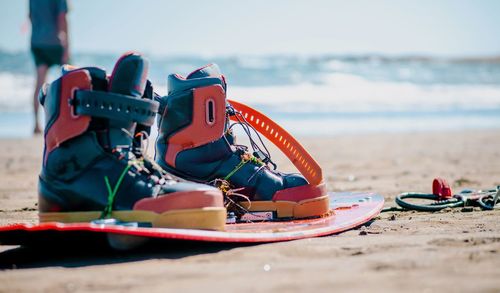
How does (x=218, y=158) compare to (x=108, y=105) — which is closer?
(x=108, y=105)

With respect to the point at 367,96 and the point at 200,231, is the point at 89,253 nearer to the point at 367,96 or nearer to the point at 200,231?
the point at 200,231

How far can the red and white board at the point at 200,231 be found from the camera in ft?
7.14

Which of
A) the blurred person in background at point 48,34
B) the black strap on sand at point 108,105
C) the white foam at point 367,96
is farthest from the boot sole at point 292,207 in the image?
the white foam at point 367,96

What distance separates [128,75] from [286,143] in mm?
943

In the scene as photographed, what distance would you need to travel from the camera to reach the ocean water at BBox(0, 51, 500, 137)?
11102mm

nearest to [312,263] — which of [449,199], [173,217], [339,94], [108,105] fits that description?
[173,217]

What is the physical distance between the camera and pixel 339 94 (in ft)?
54.4

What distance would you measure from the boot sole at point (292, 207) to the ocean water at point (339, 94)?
6.24 metres

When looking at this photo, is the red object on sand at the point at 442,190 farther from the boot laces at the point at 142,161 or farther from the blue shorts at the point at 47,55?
the blue shorts at the point at 47,55

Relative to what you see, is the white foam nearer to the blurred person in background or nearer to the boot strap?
the blurred person in background

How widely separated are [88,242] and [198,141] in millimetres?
810

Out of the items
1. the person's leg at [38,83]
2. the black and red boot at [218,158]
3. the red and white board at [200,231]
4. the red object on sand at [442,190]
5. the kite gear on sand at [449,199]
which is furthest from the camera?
the person's leg at [38,83]

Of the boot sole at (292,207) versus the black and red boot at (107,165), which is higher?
the black and red boot at (107,165)

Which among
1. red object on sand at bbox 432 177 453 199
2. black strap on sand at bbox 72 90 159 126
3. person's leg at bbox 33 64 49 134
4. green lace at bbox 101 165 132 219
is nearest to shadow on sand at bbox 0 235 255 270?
green lace at bbox 101 165 132 219
